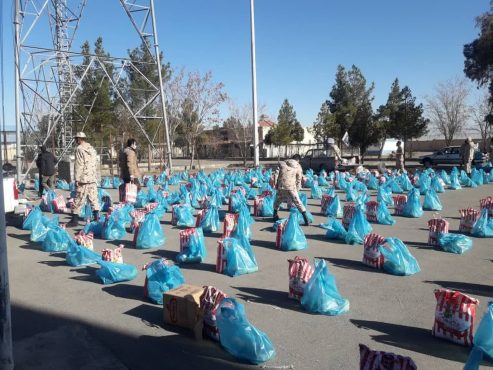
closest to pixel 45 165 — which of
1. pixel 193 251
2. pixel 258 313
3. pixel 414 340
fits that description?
pixel 193 251

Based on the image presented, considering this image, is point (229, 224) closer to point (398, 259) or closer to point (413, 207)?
point (398, 259)

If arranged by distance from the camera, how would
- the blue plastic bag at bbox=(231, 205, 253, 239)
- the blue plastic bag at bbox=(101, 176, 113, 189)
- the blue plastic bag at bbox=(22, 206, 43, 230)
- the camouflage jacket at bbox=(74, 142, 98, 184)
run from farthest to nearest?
1. the blue plastic bag at bbox=(101, 176, 113, 189)
2. the camouflage jacket at bbox=(74, 142, 98, 184)
3. the blue plastic bag at bbox=(22, 206, 43, 230)
4. the blue plastic bag at bbox=(231, 205, 253, 239)

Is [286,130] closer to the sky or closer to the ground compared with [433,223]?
closer to the sky

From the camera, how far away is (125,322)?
4.34 metres

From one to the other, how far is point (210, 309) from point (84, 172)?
5.88 meters

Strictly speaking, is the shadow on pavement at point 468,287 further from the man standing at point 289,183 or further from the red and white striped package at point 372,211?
the red and white striped package at point 372,211

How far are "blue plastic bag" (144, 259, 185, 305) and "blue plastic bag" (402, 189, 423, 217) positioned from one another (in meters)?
7.06

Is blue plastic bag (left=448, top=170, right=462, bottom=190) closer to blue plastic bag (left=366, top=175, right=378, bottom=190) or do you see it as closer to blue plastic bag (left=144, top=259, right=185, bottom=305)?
blue plastic bag (left=366, top=175, right=378, bottom=190)

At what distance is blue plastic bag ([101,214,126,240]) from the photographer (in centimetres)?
818

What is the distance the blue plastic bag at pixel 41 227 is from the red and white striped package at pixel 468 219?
784 centimetres

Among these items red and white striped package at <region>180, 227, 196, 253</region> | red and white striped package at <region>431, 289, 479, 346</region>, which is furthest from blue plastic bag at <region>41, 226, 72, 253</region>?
red and white striped package at <region>431, 289, 479, 346</region>

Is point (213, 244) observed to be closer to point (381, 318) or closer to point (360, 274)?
point (360, 274)

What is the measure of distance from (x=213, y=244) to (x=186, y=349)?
13.1 ft

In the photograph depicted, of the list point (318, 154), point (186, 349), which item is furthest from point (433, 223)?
point (318, 154)
